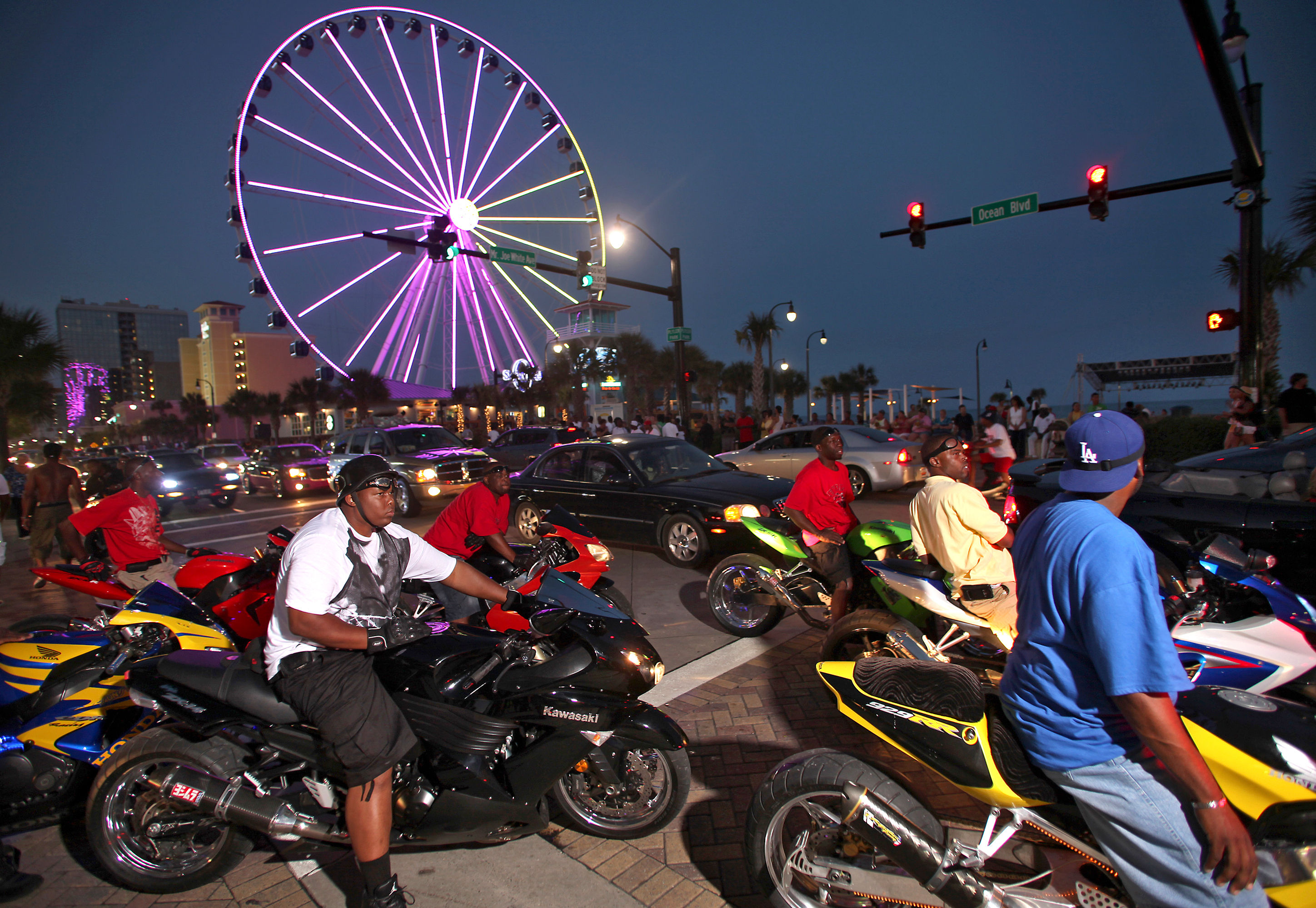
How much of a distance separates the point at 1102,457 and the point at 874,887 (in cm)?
144

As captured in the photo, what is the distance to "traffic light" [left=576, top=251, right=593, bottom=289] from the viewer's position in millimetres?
18844

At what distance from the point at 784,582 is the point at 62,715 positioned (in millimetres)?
4286

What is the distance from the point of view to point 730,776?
3475 millimetres

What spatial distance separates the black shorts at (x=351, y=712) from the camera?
96.3 inches

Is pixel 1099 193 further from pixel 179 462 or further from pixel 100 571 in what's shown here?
pixel 179 462

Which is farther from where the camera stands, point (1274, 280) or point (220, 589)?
point (1274, 280)

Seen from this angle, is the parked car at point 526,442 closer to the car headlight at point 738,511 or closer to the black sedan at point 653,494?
the black sedan at point 653,494

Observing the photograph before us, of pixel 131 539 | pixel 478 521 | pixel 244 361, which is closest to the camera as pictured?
pixel 131 539

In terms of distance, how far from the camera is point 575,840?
3043 millimetres

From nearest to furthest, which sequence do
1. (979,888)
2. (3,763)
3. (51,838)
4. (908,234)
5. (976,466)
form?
(979,888) < (3,763) < (51,838) < (976,466) < (908,234)

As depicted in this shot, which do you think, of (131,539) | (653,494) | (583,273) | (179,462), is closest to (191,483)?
(179,462)

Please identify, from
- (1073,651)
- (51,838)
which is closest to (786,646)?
(1073,651)

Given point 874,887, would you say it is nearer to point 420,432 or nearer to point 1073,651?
point 1073,651

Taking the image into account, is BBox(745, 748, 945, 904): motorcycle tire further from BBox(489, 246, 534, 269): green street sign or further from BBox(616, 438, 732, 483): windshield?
BBox(489, 246, 534, 269): green street sign
